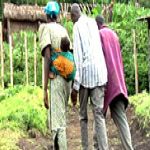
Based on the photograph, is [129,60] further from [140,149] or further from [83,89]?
[83,89]

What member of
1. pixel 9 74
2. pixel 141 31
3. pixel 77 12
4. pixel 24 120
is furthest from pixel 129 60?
pixel 77 12

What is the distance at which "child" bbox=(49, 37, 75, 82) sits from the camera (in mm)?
6117

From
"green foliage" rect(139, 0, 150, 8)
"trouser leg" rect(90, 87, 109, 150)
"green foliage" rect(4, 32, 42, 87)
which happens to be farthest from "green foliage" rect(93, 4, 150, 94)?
"green foliage" rect(139, 0, 150, 8)

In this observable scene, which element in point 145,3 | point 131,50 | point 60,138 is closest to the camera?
point 60,138

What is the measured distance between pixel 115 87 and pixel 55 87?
0.74 metres

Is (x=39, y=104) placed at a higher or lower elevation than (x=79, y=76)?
lower

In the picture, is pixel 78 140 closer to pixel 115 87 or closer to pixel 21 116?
pixel 21 116

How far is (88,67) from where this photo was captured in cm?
621

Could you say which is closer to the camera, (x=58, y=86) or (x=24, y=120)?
(x=58, y=86)

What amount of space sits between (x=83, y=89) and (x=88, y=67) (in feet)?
0.95

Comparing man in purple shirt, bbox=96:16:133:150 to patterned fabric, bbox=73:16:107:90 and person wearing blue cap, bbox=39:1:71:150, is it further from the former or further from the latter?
person wearing blue cap, bbox=39:1:71:150

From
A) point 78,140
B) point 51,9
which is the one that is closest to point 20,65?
point 78,140

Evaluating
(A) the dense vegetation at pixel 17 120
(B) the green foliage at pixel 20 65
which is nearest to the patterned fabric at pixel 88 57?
(A) the dense vegetation at pixel 17 120

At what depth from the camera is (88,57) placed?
20.3 feet
